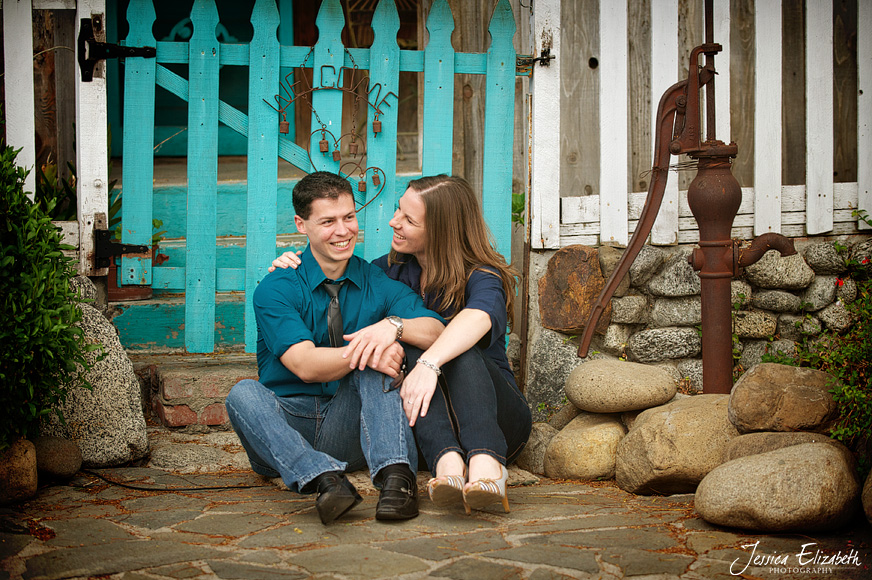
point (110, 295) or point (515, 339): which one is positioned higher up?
point (110, 295)

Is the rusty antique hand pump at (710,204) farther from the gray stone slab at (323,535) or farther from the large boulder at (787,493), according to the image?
the gray stone slab at (323,535)

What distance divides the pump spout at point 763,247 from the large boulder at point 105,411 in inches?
106

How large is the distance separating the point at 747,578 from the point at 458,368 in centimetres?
113

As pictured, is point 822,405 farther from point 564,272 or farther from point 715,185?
point 564,272

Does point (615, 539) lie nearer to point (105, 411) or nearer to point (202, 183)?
point (105, 411)

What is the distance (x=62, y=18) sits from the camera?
3430 mm

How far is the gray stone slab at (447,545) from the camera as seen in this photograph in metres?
2.09

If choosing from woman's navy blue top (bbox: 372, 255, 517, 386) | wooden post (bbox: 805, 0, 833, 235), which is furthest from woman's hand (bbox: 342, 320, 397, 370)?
wooden post (bbox: 805, 0, 833, 235)

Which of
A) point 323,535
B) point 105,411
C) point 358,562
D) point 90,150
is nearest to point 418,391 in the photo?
point 323,535

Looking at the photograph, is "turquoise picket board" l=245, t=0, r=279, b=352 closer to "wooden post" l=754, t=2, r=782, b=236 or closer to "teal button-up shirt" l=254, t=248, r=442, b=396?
"teal button-up shirt" l=254, t=248, r=442, b=396

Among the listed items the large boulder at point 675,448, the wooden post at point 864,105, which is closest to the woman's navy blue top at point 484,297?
the large boulder at point 675,448

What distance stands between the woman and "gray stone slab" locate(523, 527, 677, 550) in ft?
0.77

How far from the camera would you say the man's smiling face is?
2.85 m

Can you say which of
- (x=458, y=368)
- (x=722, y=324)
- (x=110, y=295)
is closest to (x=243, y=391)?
(x=458, y=368)
